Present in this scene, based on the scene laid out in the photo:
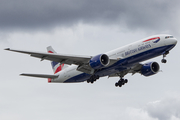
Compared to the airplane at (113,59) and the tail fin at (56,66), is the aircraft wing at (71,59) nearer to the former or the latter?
the airplane at (113,59)

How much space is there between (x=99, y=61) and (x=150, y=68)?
35.4 ft

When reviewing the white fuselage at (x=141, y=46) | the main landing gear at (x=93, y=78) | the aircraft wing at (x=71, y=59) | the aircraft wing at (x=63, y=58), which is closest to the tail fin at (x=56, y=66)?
the main landing gear at (x=93, y=78)

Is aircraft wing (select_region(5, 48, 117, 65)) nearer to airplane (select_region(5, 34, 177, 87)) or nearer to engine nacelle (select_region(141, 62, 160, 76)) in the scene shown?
airplane (select_region(5, 34, 177, 87))

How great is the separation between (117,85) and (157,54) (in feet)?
40.9

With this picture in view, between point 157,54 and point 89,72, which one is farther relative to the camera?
point 89,72

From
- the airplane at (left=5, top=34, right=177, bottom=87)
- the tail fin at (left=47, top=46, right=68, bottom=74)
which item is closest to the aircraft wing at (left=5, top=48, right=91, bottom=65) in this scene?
the airplane at (left=5, top=34, right=177, bottom=87)

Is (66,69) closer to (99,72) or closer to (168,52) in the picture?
(99,72)

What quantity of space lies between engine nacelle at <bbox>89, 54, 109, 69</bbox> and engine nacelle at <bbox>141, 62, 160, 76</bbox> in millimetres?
9315

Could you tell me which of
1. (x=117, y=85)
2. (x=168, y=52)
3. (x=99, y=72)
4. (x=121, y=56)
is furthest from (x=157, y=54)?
(x=117, y=85)

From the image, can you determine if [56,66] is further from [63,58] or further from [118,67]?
[118,67]

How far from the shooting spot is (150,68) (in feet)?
173

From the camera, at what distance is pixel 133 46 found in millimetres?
45531

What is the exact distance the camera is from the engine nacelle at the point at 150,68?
2083 inches

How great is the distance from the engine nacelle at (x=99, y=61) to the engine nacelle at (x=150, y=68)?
931 centimetres
